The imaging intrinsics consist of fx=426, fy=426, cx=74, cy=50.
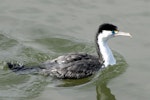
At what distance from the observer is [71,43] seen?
12.4 metres

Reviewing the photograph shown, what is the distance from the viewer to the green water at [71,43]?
1011 cm

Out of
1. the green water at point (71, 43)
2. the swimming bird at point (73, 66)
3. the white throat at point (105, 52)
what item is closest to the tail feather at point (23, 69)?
the swimming bird at point (73, 66)

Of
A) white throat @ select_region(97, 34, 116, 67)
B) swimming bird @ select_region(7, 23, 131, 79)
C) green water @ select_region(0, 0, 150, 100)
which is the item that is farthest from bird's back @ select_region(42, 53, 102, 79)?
white throat @ select_region(97, 34, 116, 67)

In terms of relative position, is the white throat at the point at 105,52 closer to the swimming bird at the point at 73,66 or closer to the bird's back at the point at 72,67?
the swimming bird at the point at 73,66

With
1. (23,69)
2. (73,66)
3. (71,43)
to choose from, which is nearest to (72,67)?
(73,66)

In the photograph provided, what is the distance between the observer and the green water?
10109mm

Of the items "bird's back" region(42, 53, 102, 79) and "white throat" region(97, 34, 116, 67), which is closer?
"bird's back" region(42, 53, 102, 79)

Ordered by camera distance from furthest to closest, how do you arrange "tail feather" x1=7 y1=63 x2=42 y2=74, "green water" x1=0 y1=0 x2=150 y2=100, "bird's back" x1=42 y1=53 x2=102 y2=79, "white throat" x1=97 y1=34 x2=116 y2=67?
1. "white throat" x1=97 y1=34 x2=116 y2=67
2. "tail feather" x1=7 y1=63 x2=42 y2=74
3. "bird's back" x1=42 y1=53 x2=102 y2=79
4. "green water" x1=0 y1=0 x2=150 y2=100

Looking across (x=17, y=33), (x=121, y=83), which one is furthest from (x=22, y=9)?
(x=121, y=83)

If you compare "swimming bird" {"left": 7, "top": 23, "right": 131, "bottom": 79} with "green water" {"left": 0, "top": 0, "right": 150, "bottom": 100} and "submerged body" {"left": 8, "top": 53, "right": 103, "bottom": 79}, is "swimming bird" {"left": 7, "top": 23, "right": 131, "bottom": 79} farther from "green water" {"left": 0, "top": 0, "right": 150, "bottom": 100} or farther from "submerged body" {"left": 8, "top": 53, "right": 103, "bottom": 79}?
"green water" {"left": 0, "top": 0, "right": 150, "bottom": 100}

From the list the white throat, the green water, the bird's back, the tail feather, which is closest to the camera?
the green water

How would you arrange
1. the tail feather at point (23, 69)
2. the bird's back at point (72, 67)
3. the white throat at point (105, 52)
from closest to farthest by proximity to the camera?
the bird's back at point (72, 67), the tail feather at point (23, 69), the white throat at point (105, 52)

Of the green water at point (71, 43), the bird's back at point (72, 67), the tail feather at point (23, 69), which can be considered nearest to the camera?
the green water at point (71, 43)

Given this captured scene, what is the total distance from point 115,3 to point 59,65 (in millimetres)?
4385
